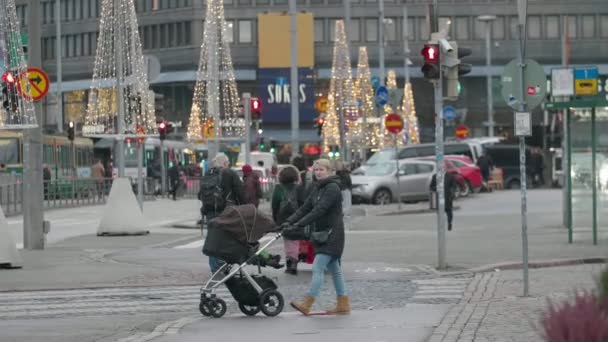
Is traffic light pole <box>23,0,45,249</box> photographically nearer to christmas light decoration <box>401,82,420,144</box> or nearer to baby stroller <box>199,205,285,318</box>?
baby stroller <box>199,205,285,318</box>

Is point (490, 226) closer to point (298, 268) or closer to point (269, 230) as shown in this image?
point (298, 268)

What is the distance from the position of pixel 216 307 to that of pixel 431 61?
7295mm

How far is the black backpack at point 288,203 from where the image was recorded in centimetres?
2288

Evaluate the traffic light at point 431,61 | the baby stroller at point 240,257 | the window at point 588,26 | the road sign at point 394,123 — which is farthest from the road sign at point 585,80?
the window at point 588,26

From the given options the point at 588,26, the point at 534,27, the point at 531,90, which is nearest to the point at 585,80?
the point at 531,90

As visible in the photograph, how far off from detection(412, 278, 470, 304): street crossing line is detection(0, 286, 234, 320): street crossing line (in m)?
2.44

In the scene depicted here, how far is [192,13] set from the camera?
107125 millimetres

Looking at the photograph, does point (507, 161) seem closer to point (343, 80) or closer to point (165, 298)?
point (343, 80)

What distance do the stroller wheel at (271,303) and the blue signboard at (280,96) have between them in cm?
9693

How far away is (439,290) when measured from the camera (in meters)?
19.9

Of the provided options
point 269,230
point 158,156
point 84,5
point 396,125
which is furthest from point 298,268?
point 84,5

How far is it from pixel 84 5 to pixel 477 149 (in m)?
41.4

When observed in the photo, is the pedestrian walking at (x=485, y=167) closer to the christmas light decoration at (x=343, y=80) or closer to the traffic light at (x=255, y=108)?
the christmas light decoration at (x=343, y=80)

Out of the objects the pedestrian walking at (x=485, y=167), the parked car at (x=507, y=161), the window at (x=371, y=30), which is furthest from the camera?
the window at (x=371, y=30)
